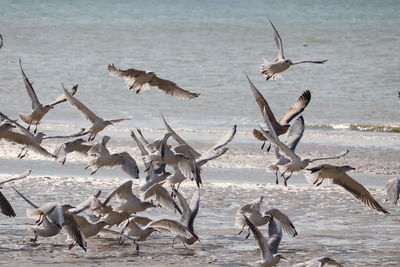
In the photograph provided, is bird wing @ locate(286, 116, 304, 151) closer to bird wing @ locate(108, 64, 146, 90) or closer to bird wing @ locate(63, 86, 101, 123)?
bird wing @ locate(108, 64, 146, 90)

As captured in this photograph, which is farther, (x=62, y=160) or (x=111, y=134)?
(x=111, y=134)

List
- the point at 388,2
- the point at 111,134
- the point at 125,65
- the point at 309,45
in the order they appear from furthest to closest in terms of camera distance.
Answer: the point at 388,2 < the point at 309,45 < the point at 125,65 < the point at 111,134

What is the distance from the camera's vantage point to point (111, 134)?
56.0 feet

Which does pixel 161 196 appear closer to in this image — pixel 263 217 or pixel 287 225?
pixel 263 217

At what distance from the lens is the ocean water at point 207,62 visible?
66.1 ft

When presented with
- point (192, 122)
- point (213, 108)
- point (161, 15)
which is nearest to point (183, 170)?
point (192, 122)

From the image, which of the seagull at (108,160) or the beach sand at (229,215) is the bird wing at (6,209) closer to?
the beach sand at (229,215)

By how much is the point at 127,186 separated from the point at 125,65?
2005 centimetres

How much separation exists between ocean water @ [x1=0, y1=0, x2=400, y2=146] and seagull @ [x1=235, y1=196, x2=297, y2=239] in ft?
22.5

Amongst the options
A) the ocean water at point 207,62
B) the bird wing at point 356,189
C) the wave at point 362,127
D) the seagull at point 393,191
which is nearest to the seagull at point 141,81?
the bird wing at point 356,189

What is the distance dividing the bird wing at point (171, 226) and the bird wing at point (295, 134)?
2172 millimetres

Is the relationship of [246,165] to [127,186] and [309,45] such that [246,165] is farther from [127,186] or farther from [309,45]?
[309,45]

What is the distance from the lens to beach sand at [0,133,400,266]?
9883mm

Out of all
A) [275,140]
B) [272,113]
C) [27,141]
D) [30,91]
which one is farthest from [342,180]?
[30,91]
